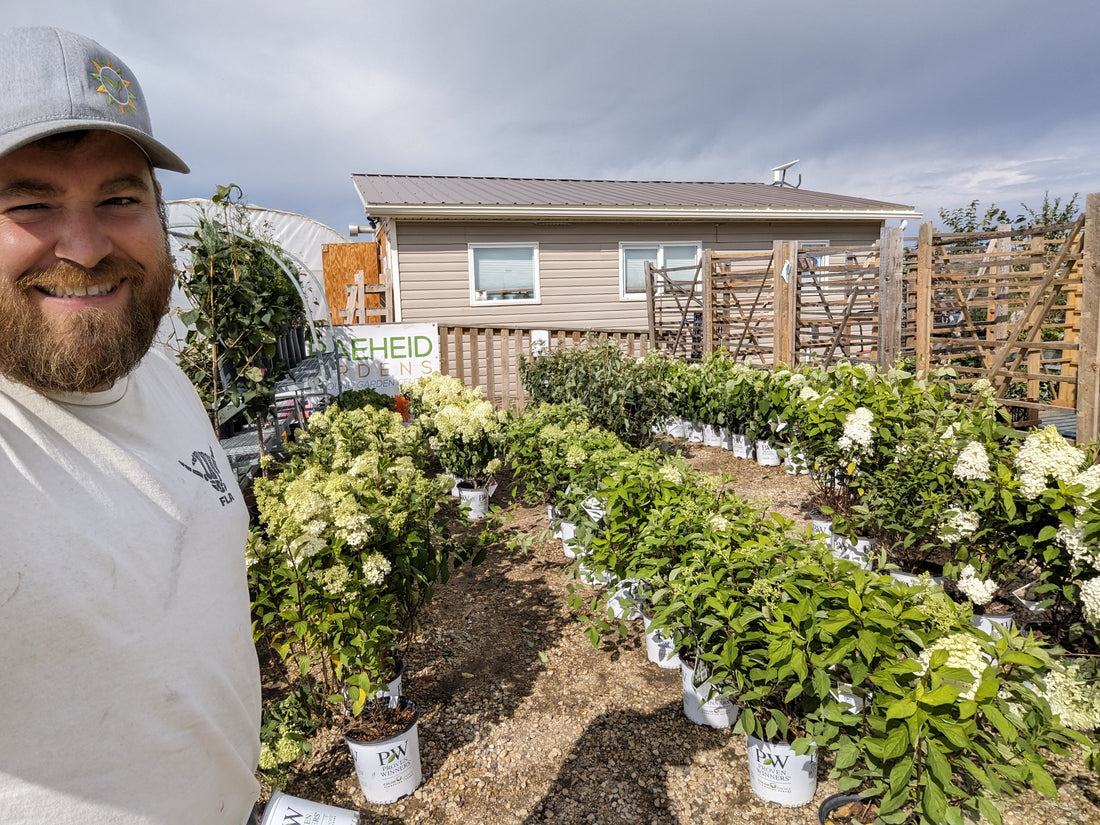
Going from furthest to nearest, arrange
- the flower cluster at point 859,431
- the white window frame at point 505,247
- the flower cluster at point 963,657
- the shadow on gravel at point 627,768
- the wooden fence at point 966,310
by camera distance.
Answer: the white window frame at point 505,247 → the wooden fence at point 966,310 → the flower cluster at point 859,431 → the shadow on gravel at point 627,768 → the flower cluster at point 963,657

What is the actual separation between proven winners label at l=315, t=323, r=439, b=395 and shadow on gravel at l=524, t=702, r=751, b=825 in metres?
5.34

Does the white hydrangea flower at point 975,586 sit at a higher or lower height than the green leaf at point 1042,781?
lower

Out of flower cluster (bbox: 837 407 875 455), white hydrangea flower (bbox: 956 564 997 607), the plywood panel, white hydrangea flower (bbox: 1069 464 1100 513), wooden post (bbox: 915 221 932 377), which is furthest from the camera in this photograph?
the plywood panel

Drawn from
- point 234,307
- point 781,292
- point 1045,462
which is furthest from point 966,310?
point 234,307

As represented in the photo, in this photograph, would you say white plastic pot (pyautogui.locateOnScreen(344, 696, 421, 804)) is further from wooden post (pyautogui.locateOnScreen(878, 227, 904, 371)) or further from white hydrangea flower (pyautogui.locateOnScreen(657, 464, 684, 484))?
wooden post (pyautogui.locateOnScreen(878, 227, 904, 371))

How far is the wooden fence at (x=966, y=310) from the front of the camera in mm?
5477

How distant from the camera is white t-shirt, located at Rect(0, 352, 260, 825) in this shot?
2.45 feet

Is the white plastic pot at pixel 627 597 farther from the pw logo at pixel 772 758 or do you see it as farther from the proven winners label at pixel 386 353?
the proven winners label at pixel 386 353

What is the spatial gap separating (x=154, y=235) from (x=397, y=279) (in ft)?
31.0

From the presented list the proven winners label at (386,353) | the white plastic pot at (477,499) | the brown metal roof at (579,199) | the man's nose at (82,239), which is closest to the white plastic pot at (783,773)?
the man's nose at (82,239)

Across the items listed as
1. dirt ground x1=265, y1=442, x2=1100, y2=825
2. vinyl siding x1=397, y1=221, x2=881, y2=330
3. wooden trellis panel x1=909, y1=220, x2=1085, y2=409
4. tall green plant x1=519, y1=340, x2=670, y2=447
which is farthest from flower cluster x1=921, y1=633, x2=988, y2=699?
vinyl siding x1=397, y1=221, x2=881, y2=330

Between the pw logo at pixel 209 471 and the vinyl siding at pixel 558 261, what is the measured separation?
8548 millimetres

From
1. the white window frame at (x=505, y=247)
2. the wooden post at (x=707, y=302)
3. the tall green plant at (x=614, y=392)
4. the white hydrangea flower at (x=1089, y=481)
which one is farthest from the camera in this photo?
the wooden post at (x=707, y=302)

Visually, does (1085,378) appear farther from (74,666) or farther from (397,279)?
(397,279)
